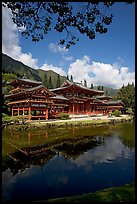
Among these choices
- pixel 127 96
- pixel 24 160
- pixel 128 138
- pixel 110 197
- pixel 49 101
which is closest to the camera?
pixel 110 197

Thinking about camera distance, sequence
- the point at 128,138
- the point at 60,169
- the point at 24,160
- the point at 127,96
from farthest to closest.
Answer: the point at 127,96
the point at 128,138
the point at 24,160
the point at 60,169

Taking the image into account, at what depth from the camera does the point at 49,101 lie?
97.6 feet

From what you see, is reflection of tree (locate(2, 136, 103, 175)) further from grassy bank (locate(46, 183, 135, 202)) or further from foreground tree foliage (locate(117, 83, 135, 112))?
foreground tree foliage (locate(117, 83, 135, 112))

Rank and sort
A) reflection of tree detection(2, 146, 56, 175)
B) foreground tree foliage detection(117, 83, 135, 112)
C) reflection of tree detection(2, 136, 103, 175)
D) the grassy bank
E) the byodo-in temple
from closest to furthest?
the grassy bank
reflection of tree detection(2, 146, 56, 175)
reflection of tree detection(2, 136, 103, 175)
the byodo-in temple
foreground tree foliage detection(117, 83, 135, 112)

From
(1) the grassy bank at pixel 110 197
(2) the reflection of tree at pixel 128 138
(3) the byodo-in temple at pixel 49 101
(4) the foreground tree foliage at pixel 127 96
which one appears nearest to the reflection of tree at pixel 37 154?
(2) the reflection of tree at pixel 128 138

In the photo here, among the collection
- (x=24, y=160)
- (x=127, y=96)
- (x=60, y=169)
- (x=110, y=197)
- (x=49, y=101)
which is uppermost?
(x=127, y=96)

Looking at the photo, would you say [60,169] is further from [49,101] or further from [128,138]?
[49,101]

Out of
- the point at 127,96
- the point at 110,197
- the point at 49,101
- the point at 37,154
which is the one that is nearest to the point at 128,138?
the point at 37,154

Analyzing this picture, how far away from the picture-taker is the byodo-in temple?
27.8 metres

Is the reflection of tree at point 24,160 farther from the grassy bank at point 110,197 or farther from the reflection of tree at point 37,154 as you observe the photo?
the grassy bank at point 110,197

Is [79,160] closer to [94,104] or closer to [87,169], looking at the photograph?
[87,169]

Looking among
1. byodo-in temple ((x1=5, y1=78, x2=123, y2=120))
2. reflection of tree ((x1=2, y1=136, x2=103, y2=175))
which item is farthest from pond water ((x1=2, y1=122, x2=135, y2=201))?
byodo-in temple ((x1=5, y1=78, x2=123, y2=120))

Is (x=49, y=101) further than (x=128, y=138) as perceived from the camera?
Yes

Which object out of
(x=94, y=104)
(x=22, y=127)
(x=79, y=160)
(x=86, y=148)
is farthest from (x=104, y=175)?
(x=94, y=104)
